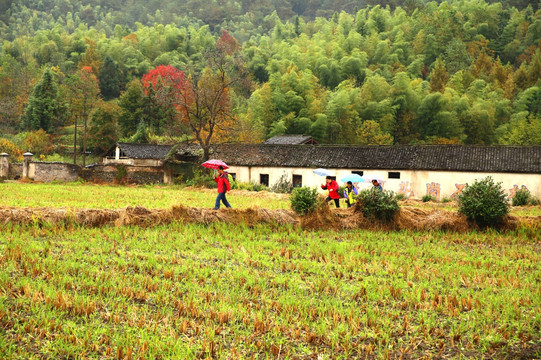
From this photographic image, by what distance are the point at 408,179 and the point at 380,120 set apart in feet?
52.7

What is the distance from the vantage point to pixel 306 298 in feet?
18.4

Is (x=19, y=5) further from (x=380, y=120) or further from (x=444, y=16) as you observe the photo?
(x=380, y=120)

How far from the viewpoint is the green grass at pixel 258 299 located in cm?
433

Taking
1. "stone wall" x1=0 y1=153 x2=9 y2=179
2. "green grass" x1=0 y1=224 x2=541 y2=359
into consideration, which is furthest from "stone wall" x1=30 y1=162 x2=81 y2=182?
"green grass" x1=0 y1=224 x2=541 y2=359

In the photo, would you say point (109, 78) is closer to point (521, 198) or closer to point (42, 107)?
point (42, 107)

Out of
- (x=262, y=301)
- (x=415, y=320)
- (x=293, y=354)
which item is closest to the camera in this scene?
(x=293, y=354)

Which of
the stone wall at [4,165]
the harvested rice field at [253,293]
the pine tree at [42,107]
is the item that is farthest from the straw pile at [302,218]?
the pine tree at [42,107]

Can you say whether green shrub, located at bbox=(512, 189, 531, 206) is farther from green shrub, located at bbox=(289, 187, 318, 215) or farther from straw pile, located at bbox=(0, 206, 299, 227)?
straw pile, located at bbox=(0, 206, 299, 227)

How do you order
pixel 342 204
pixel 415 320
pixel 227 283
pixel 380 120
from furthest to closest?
pixel 380 120
pixel 342 204
pixel 227 283
pixel 415 320

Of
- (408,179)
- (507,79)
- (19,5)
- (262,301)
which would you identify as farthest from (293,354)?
(19,5)

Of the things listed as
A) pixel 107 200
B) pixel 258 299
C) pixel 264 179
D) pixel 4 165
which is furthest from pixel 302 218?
pixel 4 165

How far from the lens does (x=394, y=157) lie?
88.9 feet

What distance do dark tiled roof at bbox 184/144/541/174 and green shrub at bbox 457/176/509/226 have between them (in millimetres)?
Answer: 14538

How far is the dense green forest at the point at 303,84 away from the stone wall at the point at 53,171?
310 inches
